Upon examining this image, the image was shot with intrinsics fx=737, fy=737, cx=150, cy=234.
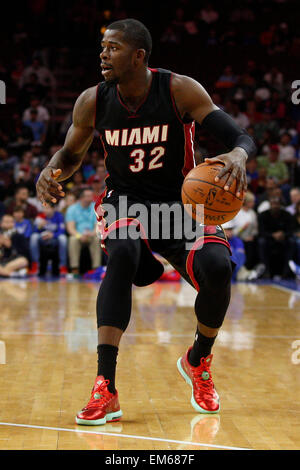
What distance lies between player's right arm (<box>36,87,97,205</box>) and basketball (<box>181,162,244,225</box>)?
68cm

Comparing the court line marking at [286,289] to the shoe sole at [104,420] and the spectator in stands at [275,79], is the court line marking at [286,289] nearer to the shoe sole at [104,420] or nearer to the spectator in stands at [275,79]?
the shoe sole at [104,420]

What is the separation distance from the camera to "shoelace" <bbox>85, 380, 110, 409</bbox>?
138 inches

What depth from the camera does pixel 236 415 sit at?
369 centimetres

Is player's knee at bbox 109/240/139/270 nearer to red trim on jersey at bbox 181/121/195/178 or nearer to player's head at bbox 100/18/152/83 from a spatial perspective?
red trim on jersey at bbox 181/121/195/178

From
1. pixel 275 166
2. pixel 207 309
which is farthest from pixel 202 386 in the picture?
pixel 275 166

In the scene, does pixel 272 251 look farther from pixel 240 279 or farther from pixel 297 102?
pixel 297 102

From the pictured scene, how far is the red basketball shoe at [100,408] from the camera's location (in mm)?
3447

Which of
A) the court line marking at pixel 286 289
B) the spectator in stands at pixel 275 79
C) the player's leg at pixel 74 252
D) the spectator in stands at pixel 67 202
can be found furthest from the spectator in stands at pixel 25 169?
the spectator in stands at pixel 275 79

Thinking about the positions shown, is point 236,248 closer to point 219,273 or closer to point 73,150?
point 73,150

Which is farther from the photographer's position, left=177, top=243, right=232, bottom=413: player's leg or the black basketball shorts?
the black basketball shorts

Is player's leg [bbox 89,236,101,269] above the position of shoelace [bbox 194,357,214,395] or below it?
below

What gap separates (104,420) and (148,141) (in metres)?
1.43

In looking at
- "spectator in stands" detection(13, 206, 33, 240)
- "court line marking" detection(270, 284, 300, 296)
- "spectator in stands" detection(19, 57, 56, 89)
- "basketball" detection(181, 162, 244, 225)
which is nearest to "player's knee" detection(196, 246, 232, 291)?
"basketball" detection(181, 162, 244, 225)

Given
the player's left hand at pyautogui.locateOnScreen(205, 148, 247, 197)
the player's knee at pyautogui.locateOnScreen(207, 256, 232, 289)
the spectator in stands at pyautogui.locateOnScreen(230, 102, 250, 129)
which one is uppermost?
the spectator in stands at pyautogui.locateOnScreen(230, 102, 250, 129)
